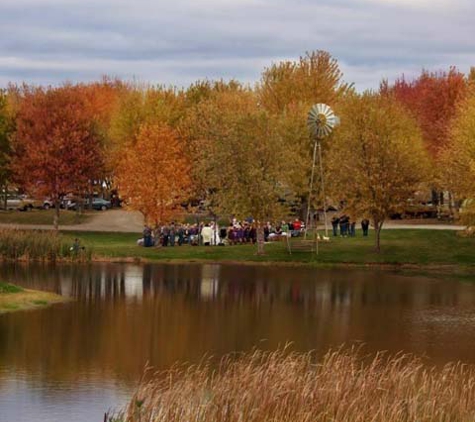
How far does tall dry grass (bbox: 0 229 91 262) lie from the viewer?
224 feet

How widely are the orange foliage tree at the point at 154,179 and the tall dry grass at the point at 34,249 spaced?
11877 millimetres

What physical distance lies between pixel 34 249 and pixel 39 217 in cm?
3499

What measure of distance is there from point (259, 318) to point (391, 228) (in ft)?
144

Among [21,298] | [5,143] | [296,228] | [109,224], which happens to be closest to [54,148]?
[5,143]

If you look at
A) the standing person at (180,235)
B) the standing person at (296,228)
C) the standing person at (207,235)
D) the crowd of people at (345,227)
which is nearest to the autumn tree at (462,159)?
the crowd of people at (345,227)

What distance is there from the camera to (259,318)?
45.1 metres

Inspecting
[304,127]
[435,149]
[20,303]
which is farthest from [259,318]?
[435,149]

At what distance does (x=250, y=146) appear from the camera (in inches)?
2933

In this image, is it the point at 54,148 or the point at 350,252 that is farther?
Answer: the point at 54,148

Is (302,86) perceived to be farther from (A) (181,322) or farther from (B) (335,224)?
(A) (181,322)

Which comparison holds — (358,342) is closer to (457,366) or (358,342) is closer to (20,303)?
(457,366)

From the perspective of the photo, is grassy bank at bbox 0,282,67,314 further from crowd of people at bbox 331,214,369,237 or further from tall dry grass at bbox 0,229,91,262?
crowd of people at bbox 331,214,369,237

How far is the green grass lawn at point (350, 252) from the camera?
236 feet

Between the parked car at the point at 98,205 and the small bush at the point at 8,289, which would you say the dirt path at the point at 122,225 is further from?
the small bush at the point at 8,289
